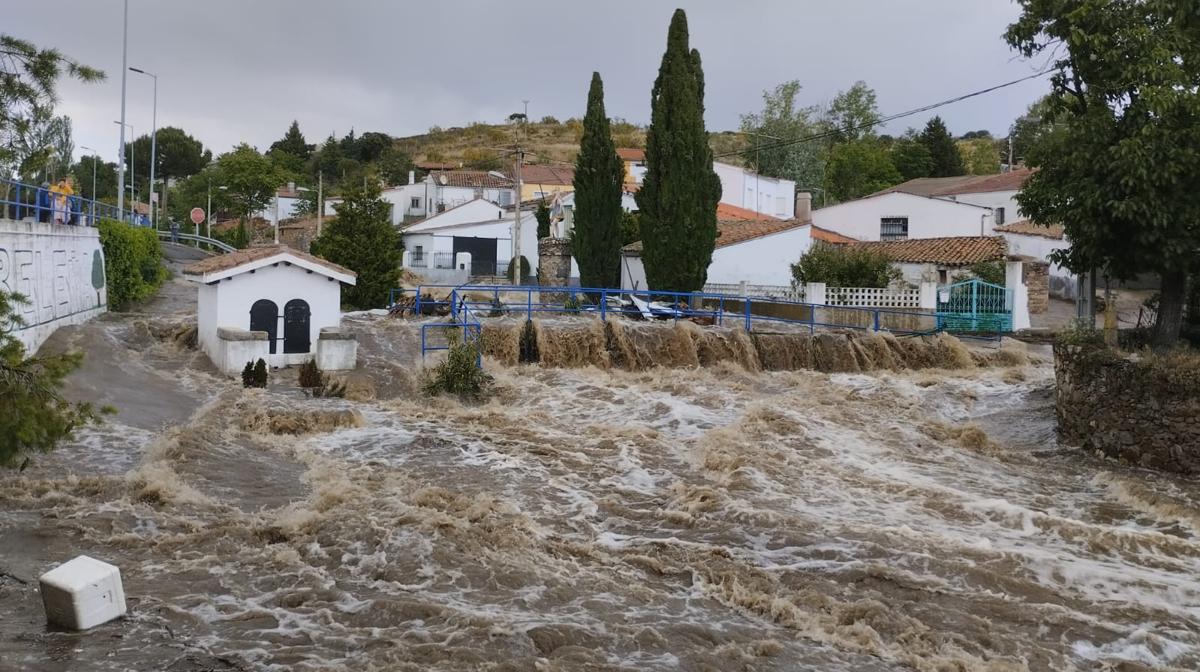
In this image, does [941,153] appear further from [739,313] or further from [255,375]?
[255,375]

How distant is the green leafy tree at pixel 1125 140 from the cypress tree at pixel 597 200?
1860 cm

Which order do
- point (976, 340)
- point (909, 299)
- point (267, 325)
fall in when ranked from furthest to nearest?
point (909, 299) → point (976, 340) → point (267, 325)

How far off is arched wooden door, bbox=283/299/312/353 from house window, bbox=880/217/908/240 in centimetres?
2734

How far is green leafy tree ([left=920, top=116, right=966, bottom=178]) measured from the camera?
64.6m

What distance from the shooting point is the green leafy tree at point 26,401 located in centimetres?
663

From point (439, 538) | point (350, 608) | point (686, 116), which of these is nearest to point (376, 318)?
point (686, 116)

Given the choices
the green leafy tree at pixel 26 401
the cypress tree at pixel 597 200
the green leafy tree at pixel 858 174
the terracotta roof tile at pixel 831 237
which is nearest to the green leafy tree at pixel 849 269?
the terracotta roof tile at pixel 831 237

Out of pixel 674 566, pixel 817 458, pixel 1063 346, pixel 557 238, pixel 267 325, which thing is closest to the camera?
pixel 674 566

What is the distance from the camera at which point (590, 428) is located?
54.4 ft

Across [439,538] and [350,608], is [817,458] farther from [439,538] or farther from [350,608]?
[350,608]

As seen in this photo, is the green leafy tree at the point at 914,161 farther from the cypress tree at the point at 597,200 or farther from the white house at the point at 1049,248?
the cypress tree at the point at 597,200

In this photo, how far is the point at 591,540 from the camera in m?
10.4

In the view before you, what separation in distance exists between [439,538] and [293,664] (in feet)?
10.1

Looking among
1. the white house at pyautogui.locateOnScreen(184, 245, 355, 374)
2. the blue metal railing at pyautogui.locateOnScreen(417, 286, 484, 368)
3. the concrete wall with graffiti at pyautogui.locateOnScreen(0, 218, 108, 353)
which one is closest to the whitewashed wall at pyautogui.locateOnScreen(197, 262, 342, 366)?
the white house at pyautogui.locateOnScreen(184, 245, 355, 374)
